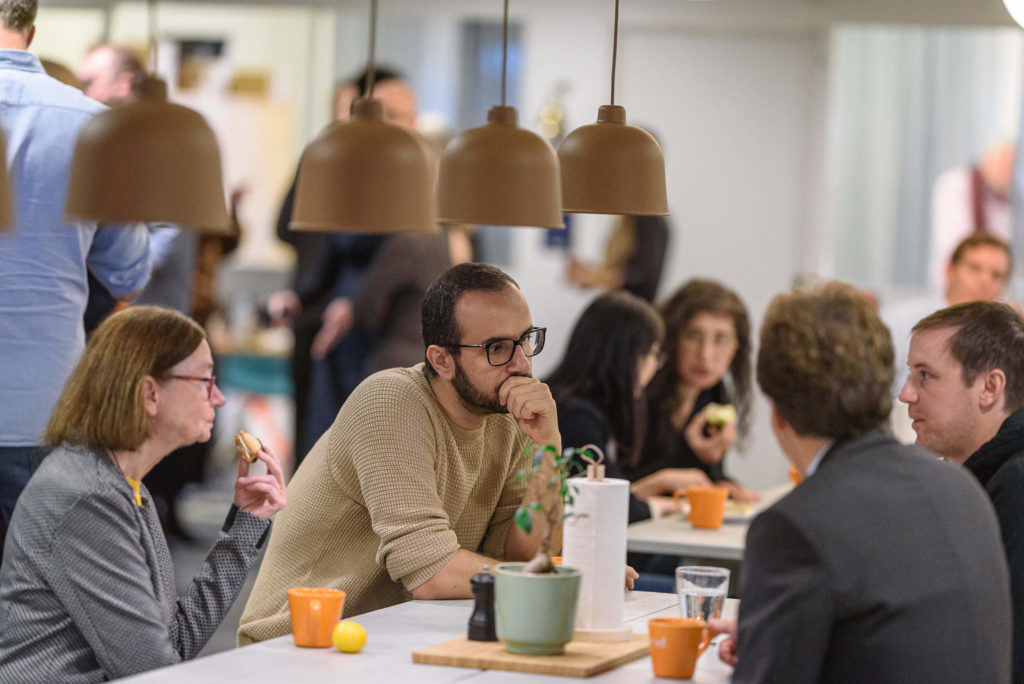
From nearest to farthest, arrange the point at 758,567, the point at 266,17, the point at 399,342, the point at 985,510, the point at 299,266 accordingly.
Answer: the point at 758,567 → the point at 985,510 → the point at 399,342 → the point at 299,266 → the point at 266,17

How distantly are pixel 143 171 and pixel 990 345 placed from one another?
5.01 feet

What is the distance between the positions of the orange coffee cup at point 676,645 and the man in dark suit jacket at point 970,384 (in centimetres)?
75

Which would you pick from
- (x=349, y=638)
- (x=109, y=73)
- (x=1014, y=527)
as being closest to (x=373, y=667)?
(x=349, y=638)

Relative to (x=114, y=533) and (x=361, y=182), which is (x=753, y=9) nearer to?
(x=361, y=182)

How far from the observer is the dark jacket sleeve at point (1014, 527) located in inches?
92.3

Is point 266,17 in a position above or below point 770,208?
above

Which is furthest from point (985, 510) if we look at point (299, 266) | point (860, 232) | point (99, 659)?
point (860, 232)

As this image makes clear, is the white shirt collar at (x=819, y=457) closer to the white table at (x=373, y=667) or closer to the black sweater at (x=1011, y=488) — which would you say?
the white table at (x=373, y=667)

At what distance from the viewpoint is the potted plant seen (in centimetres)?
206

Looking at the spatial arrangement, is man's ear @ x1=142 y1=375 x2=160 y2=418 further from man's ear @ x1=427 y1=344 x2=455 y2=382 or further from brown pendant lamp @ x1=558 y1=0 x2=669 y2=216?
brown pendant lamp @ x1=558 y1=0 x2=669 y2=216

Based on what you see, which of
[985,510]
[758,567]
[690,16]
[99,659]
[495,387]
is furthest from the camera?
[690,16]

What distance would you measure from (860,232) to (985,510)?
6.00 m

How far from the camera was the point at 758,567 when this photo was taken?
1.76 metres

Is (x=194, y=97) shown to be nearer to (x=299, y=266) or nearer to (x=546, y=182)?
(x=299, y=266)
